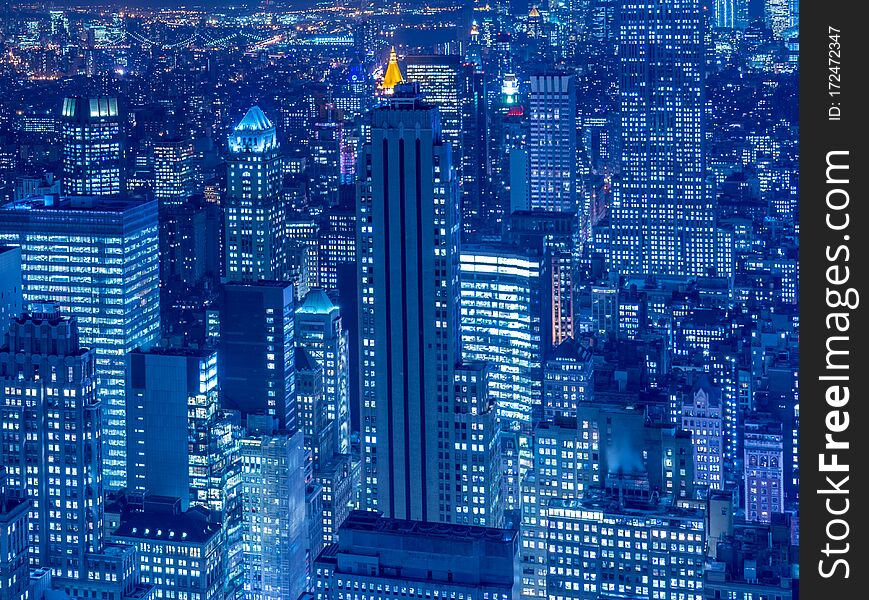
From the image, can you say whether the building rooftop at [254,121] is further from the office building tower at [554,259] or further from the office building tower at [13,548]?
the office building tower at [13,548]

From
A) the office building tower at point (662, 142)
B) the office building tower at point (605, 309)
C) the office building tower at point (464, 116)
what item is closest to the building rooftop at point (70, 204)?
the office building tower at point (464, 116)

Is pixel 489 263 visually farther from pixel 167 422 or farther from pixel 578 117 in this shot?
pixel 578 117

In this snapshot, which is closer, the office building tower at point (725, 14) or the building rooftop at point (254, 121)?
the building rooftop at point (254, 121)

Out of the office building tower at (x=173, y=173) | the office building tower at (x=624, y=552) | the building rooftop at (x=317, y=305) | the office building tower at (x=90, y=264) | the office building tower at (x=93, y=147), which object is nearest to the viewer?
the office building tower at (x=624, y=552)

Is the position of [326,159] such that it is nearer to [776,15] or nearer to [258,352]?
[258,352]

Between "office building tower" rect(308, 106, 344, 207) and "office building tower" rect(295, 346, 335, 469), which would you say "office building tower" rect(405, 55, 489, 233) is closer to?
"office building tower" rect(308, 106, 344, 207)
